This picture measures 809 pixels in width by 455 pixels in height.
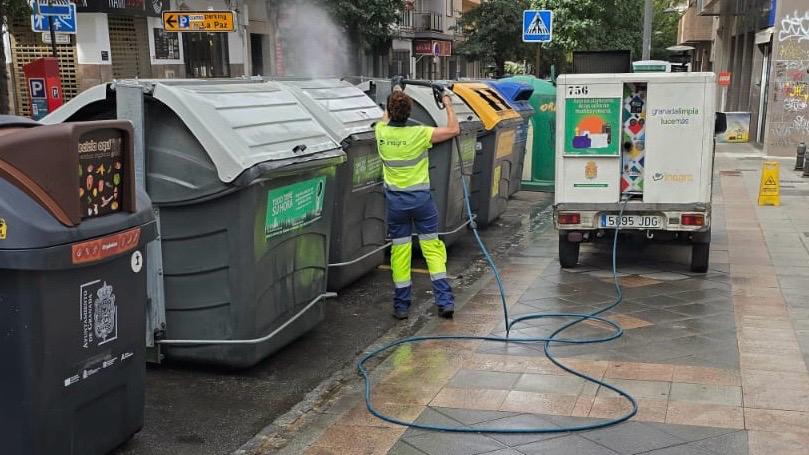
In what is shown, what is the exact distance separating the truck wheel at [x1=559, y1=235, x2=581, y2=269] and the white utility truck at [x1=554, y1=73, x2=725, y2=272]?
0.16m

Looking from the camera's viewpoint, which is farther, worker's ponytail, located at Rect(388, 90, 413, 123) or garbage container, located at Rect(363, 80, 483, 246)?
garbage container, located at Rect(363, 80, 483, 246)

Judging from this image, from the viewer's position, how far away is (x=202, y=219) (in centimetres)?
485

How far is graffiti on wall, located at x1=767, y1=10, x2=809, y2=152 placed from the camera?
19234mm

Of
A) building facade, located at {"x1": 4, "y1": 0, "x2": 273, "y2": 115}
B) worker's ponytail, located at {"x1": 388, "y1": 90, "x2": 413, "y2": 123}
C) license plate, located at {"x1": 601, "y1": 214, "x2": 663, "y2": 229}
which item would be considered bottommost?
license plate, located at {"x1": 601, "y1": 214, "x2": 663, "y2": 229}

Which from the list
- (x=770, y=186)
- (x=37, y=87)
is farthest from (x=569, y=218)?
(x=37, y=87)

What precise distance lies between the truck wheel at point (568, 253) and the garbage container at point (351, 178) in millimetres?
1809

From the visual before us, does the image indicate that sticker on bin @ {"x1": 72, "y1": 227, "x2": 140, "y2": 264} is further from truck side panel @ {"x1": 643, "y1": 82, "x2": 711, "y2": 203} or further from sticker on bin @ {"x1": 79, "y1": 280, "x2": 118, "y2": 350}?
truck side panel @ {"x1": 643, "y1": 82, "x2": 711, "y2": 203}

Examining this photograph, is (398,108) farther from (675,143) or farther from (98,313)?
(98,313)

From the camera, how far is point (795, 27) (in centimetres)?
1925

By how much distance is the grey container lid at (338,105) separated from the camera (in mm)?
6586

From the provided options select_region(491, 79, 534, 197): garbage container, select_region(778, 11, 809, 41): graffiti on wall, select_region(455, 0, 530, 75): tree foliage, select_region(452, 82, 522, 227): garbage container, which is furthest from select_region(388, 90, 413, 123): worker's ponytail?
select_region(455, 0, 530, 75): tree foliage

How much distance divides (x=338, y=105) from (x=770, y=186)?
7.83 m

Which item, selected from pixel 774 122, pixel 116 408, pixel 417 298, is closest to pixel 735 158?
pixel 774 122

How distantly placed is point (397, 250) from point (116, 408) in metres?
3.09
